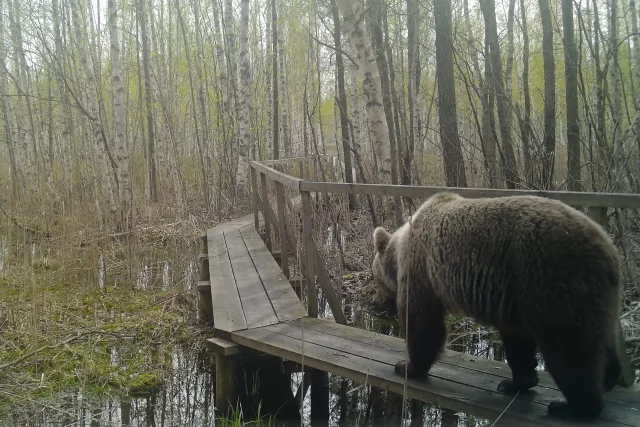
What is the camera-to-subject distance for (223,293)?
608cm

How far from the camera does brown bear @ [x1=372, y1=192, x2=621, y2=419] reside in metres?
2.73

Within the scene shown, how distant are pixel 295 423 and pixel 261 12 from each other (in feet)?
68.2

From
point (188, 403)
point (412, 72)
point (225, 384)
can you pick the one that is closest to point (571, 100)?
point (412, 72)

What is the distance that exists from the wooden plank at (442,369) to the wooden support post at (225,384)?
493mm

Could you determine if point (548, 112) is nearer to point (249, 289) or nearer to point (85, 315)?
point (249, 289)

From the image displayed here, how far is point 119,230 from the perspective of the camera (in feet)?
33.1

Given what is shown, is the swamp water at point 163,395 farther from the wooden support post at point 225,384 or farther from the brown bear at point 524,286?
the brown bear at point 524,286

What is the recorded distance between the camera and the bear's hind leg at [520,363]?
3355 mm

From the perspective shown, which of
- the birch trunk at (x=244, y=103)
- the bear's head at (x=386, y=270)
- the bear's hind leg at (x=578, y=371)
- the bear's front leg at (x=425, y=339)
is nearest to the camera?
the bear's hind leg at (x=578, y=371)

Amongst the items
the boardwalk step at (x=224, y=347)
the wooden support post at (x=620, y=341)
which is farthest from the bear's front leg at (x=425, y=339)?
the boardwalk step at (x=224, y=347)

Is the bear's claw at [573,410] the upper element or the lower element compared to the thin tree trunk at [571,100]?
lower

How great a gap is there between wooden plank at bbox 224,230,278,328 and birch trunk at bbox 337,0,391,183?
206 cm

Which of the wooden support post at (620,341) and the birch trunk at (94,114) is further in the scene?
the birch trunk at (94,114)

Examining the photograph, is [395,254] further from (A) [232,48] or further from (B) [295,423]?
(A) [232,48]
